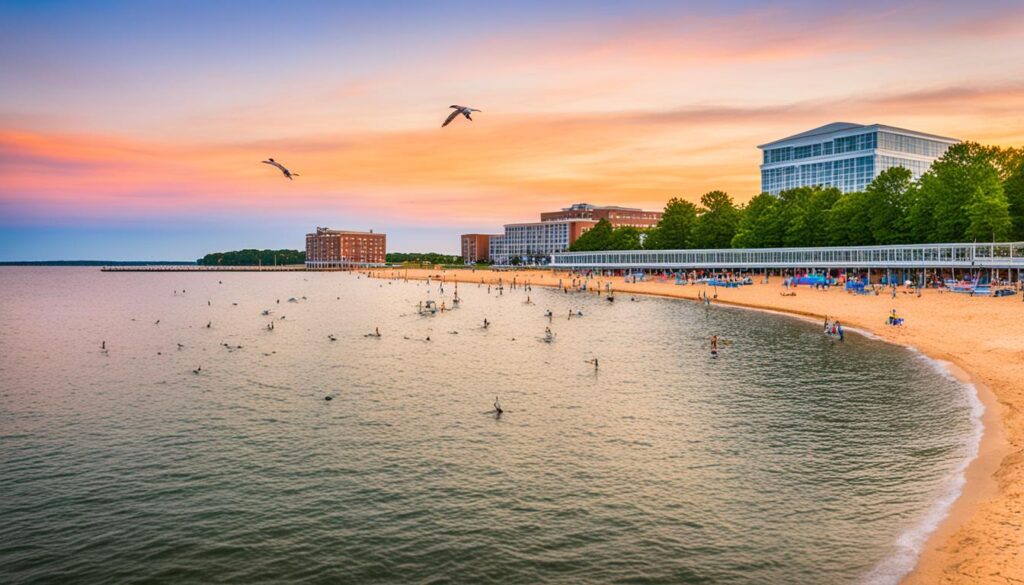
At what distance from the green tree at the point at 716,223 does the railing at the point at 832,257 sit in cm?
726

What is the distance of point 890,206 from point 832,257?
43.3 ft

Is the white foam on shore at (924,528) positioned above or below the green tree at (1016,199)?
below

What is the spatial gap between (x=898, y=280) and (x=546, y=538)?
114 meters

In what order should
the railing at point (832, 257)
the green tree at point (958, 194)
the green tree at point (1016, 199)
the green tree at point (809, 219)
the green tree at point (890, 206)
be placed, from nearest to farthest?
1. the railing at point (832, 257)
2. the green tree at point (958, 194)
3. the green tree at point (1016, 199)
4. the green tree at point (890, 206)
5. the green tree at point (809, 219)

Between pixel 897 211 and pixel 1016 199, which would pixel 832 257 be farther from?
pixel 1016 199

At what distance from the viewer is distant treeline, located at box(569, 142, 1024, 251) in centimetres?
10269

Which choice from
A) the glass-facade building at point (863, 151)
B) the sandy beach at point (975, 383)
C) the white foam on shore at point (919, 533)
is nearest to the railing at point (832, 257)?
the sandy beach at point (975, 383)

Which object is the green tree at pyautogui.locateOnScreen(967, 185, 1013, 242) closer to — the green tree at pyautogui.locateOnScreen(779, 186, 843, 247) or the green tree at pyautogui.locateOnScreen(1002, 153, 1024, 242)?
the green tree at pyautogui.locateOnScreen(1002, 153, 1024, 242)

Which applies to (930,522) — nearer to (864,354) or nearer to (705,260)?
(864,354)

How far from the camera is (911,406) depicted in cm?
3475

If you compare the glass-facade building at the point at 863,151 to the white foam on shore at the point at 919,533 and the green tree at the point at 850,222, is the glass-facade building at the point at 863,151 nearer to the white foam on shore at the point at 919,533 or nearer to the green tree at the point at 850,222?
the green tree at the point at 850,222

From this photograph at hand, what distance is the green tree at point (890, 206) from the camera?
119 m

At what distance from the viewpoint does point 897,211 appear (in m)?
121

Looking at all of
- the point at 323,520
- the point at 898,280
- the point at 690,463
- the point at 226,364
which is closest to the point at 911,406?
the point at 690,463
